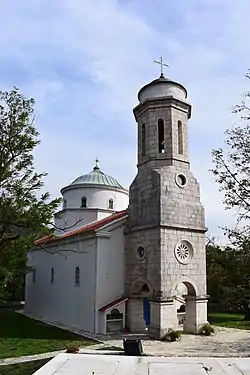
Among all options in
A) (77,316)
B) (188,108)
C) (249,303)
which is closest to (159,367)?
(249,303)

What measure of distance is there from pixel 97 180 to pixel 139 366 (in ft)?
72.0

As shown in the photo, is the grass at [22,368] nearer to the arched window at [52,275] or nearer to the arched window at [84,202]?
the arched window at [52,275]

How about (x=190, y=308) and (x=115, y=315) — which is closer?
(x=190, y=308)

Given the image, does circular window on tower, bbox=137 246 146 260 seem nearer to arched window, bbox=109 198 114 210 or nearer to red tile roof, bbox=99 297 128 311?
red tile roof, bbox=99 297 128 311

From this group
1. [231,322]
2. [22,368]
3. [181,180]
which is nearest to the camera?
[22,368]

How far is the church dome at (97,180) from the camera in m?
30.9

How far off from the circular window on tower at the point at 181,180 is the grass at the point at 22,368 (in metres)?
10.3

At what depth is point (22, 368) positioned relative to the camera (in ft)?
41.2

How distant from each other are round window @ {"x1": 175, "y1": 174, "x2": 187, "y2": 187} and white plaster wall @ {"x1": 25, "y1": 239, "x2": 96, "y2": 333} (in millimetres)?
5070

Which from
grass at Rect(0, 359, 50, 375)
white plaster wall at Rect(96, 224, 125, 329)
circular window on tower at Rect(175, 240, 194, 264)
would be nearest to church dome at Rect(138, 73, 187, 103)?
white plaster wall at Rect(96, 224, 125, 329)

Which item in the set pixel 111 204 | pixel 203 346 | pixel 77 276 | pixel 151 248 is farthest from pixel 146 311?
pixel 111 204

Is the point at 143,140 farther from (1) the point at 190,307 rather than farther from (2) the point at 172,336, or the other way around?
(2) the point at 172,336

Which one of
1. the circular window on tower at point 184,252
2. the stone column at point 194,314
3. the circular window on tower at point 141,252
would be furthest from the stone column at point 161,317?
the circular window on tower at point 141,252

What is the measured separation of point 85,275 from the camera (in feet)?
69.2
